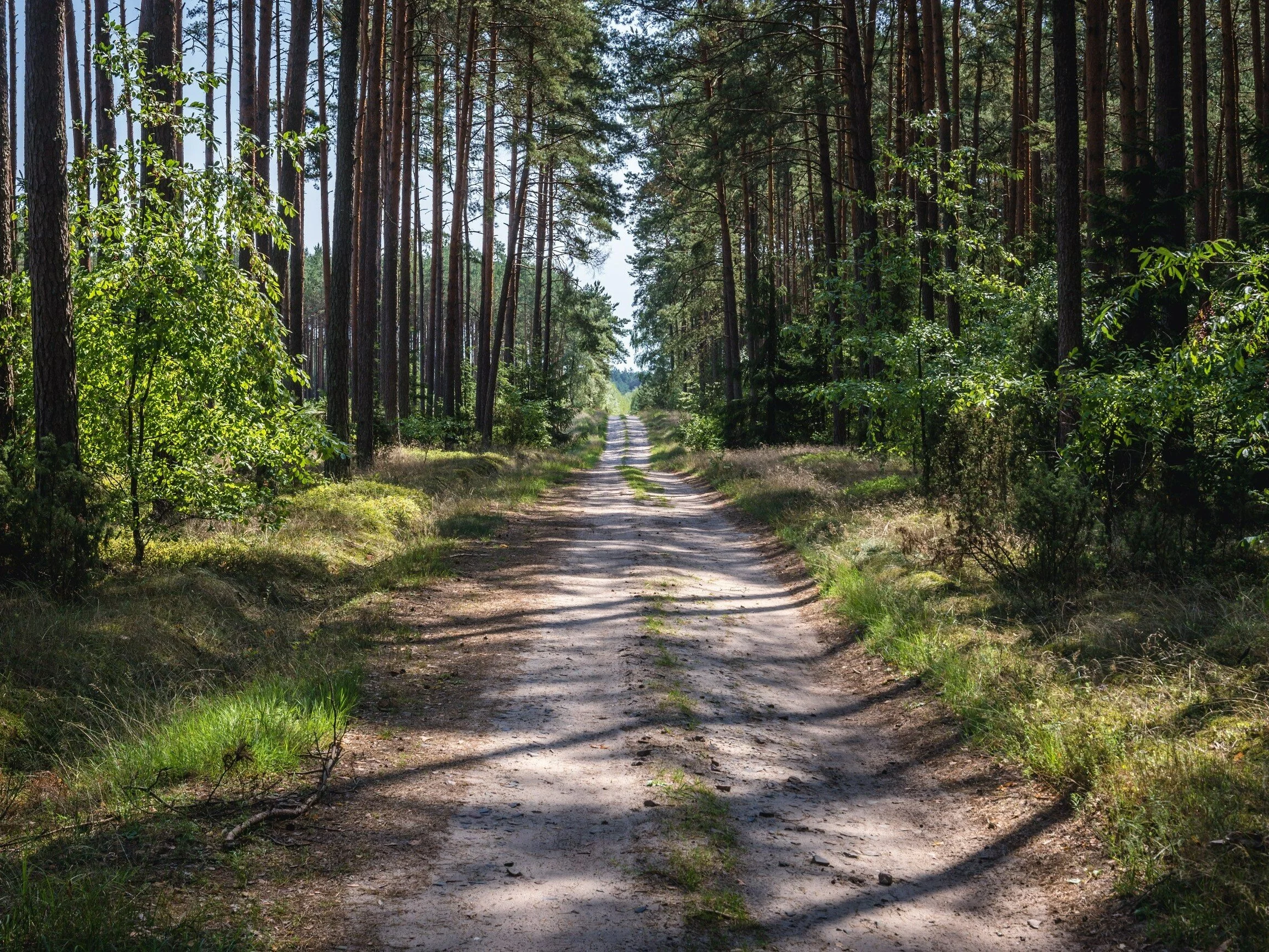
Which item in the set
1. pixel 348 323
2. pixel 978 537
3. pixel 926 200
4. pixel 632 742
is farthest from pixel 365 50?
pixel 632 742

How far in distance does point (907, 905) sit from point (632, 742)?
213 centimetres

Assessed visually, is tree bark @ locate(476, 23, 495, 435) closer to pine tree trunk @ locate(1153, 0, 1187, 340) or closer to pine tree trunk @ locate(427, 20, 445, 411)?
pine tree trunk @ locate(427, 20, 445, 411)

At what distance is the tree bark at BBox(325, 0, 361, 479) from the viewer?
47.2ft

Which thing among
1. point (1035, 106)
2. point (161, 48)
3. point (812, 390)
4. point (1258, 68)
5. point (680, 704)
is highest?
point (1035, 106)

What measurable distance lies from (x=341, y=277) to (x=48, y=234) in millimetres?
7749

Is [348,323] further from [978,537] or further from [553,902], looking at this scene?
[553,902]

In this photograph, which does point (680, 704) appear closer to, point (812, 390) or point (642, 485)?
point (812, 390)

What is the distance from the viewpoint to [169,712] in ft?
17.6

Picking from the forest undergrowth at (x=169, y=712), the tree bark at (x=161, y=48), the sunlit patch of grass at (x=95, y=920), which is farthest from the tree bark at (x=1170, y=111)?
the tree bark at (x=161, y=48)

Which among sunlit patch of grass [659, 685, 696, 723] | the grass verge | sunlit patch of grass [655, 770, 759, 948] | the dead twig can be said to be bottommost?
sunlit patch of grass [655, 770, 759, 948]

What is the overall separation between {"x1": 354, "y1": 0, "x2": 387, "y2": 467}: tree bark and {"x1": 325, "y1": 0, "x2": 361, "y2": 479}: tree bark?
229 cm

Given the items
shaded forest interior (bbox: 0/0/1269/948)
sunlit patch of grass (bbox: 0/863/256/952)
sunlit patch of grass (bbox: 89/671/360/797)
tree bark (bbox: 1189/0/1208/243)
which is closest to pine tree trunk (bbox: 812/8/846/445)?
shaded forest interior (bbox: 0/0/1269/948)

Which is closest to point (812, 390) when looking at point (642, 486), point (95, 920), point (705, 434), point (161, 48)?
point (161, 48)

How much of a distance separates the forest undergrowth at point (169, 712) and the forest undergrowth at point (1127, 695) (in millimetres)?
3910
